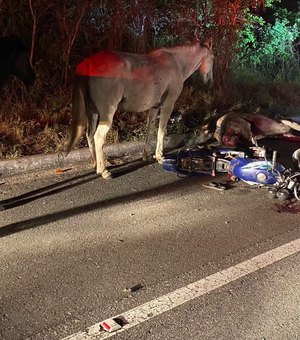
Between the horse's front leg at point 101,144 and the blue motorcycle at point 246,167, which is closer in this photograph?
the blue motorcycle at point 246,167

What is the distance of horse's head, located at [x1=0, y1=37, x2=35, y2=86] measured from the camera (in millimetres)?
6062

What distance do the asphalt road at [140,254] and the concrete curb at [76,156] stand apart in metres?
0.20

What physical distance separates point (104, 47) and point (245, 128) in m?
3.23

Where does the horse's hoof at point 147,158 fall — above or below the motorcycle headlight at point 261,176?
below

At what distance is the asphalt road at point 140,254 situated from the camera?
3361 mm

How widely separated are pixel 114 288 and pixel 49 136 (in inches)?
154

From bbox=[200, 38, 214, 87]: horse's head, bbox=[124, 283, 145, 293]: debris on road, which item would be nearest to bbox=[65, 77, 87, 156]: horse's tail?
bbox=[200, 38, 214, 87]: horse's head

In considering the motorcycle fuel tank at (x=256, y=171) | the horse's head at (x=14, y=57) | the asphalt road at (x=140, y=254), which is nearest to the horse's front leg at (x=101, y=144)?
the asphalt road at (x=140, y=254)

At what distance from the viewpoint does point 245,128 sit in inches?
291

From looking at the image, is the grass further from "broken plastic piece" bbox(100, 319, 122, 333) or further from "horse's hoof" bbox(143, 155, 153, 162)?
"broken plastic piece" bbox(100, 319, 122, 333)

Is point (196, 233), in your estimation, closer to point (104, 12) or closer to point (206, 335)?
point (206, 335)

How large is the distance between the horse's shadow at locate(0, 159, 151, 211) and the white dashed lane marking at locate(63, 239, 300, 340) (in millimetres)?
2364

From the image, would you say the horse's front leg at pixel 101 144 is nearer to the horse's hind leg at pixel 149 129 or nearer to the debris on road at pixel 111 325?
the horse's hind leg at pixel 149 129

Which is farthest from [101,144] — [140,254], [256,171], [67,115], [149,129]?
[140,254]
